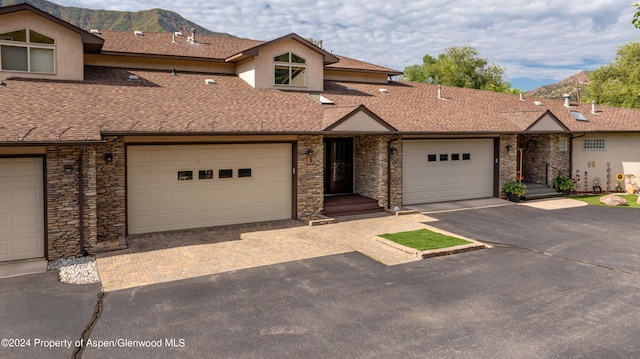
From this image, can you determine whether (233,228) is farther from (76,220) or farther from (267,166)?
(76,220)

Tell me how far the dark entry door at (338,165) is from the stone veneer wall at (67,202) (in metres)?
Result: 9.32

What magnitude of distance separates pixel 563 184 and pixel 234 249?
55.8 ft

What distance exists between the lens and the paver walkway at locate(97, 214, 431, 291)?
998 centimetres

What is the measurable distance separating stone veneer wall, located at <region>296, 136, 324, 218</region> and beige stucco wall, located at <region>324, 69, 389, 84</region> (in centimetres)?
735

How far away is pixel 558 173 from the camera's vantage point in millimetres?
21812

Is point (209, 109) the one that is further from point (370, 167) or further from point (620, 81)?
point (620, 81)

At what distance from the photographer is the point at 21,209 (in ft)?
34.6

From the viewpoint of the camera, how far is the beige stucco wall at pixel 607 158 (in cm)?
2248

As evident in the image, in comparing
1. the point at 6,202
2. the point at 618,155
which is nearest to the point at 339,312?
the point at 6,202

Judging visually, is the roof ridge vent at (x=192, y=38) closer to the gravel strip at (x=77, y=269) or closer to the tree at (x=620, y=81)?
the gravel strip at (x=77, y=269)

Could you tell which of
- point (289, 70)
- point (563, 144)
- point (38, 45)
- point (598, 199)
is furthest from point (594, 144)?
point (38, 45)

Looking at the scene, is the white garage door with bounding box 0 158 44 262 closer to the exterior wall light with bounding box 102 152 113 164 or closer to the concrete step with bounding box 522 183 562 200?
the exterior wall light with bounding box 102 152 113 164

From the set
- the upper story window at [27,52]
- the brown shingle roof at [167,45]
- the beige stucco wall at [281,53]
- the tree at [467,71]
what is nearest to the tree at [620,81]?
the tree at [467,71]

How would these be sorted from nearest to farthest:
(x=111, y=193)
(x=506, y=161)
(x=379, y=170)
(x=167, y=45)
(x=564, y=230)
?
(x=111, y=193)
(x=564, y=230)
(x=379, y=170)
(x=167, y=45)
(x=506, y=161)
